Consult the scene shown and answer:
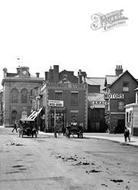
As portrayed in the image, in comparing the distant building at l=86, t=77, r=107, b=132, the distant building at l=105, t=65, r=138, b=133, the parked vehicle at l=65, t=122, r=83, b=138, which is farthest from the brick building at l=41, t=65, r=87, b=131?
the parked vehicle at l=65, t=122, r=83, b=138

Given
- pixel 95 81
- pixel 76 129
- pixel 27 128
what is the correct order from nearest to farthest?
pixel 27 128 < pixel 76 129 < pixel 95 81

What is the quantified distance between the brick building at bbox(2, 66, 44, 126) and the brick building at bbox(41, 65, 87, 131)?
108ft

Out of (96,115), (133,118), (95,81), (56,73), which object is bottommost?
(133,118)

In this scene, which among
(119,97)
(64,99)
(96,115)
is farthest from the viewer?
(96,115)

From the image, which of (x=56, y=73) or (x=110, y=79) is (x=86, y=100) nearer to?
(x=110, y=79)

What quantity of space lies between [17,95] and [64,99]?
1433 inches

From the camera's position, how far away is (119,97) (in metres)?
59.2

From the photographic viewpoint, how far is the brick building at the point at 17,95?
95.6 meters

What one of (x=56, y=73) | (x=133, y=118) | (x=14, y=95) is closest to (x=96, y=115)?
(x=56, y=73)

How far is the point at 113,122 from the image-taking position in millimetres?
58688

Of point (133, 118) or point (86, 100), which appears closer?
point (133, 118)

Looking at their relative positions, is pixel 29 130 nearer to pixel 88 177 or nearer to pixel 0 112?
pixel 88 177

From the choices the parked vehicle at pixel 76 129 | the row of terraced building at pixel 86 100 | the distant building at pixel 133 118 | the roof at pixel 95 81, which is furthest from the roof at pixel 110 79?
the parked vehicle at pixel 76 129

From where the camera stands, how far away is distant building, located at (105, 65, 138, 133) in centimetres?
5875
